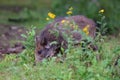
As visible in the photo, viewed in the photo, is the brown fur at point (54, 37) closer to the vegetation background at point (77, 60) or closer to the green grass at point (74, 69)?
the vegetation background at point (77, 60)

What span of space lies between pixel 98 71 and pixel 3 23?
5829 mm

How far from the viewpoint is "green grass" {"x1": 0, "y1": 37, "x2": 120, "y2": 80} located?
18.7 ft

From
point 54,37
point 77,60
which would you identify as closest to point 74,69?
point 77,60

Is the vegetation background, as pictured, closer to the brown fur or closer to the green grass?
the green grass

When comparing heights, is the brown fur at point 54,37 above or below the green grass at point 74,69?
above

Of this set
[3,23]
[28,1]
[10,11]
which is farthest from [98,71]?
[28,1]

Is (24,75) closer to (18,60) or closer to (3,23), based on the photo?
(18,60)

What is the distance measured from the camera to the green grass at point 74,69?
571 centimetres

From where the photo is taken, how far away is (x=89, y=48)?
6535mm

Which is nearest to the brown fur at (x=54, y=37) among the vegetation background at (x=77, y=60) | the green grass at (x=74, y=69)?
the vegetation background at (x=77, y=60)

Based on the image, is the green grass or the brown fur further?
the brown fur

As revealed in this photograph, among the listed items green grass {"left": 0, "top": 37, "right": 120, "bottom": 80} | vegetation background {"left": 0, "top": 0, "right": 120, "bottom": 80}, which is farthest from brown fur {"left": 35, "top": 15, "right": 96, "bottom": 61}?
green grass {"left": 0, "top": 37, "right": 120, "bottom": 80}

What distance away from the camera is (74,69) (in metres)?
5.94

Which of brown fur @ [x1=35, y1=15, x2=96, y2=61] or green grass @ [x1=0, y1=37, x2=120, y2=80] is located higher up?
brown fur @ [x1=35, y1=15, x2=96, y2=61]
